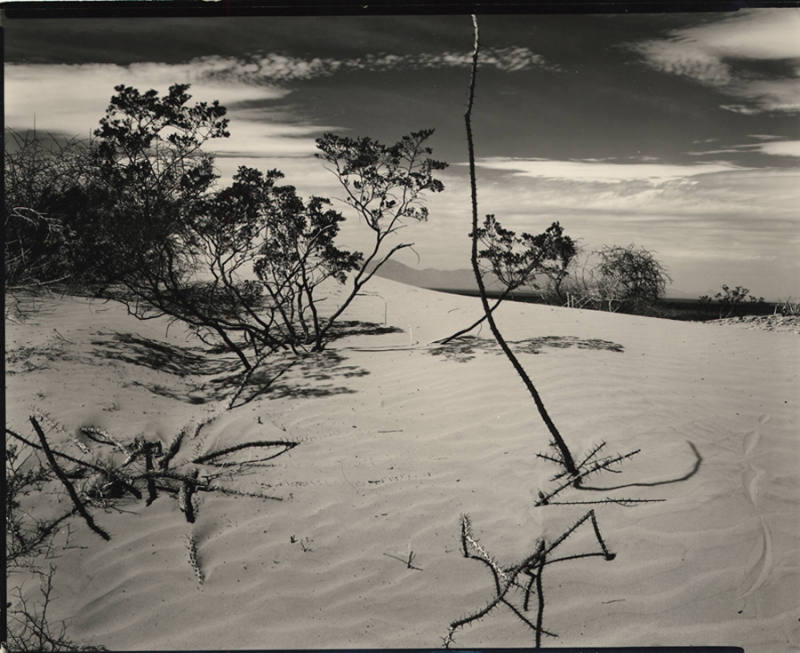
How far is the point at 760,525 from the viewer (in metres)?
2.12

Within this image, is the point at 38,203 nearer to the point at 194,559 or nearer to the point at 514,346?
the point at 194,559

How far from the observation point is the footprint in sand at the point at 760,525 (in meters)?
2.03

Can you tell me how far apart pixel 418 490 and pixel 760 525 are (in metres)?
1.42

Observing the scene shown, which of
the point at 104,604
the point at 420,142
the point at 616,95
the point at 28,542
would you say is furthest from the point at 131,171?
the point at 616,95

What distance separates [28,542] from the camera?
2.14 m

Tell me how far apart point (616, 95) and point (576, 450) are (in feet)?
5.32

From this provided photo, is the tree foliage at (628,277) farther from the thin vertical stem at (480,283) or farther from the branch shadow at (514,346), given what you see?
the thin vertical stem at (480,283)

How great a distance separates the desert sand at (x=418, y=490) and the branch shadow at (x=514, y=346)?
2 cm

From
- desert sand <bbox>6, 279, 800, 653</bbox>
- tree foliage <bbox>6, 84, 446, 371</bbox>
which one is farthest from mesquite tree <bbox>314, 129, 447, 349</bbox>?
desert sand <bbox>6, 279, 800, 653</bbox>

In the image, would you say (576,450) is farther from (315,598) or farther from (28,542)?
(28,542)

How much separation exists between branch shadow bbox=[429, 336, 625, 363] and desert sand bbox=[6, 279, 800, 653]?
16 millimetres

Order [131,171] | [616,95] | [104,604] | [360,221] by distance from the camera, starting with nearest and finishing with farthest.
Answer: [104,604] → [616,95] → [131,171] → [360,221]

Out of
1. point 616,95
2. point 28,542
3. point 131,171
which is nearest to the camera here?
point 28,542

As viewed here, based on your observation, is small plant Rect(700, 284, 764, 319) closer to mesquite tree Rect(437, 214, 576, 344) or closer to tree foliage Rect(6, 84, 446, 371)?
A: mesquite tree Rect(437, 214, 576, 344)
